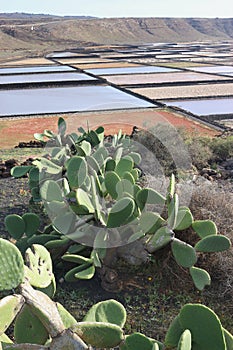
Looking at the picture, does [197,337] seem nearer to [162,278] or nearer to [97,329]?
[97,329]

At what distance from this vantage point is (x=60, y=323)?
1.96 metres

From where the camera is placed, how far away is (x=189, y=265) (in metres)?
3.47

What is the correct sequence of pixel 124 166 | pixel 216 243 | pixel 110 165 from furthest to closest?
pixel 110 165
pixel 124 166
pixel 216 243

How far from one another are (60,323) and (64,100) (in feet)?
51.2

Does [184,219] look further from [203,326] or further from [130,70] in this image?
[130,70]

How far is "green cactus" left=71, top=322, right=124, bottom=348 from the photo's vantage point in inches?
78.9

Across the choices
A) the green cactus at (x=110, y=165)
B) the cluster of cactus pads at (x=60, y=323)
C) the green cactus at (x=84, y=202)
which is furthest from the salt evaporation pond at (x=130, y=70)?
the cluster of cactus pads at (x=60, y=323)

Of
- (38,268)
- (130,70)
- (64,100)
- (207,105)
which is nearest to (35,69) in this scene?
(130,70)

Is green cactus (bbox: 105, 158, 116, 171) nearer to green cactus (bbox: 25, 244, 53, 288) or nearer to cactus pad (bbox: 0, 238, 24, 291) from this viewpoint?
green cactus (bbox: 25, 244, 53, 288)

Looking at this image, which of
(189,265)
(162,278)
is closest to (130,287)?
(162,278)

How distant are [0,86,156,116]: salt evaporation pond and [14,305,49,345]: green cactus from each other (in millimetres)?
12712

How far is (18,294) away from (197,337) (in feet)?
2.63

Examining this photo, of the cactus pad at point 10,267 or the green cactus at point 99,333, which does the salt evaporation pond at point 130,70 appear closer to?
the green cactus at point 99,333

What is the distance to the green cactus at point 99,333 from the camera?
2.00 meters
